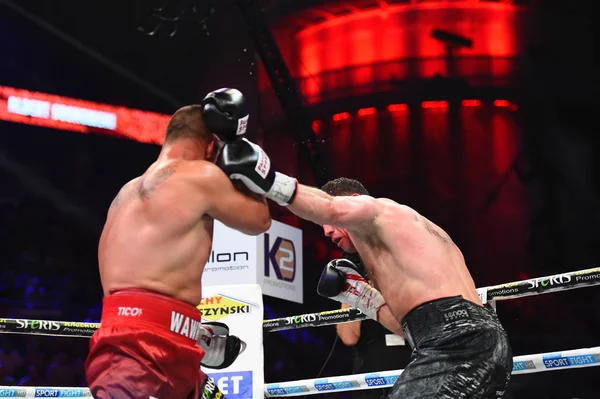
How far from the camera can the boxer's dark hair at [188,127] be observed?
7.46 feet

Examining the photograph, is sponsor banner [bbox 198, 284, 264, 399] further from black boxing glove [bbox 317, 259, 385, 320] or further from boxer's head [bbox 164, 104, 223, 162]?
boxer's head [bbox 164, 104, 223, 162]

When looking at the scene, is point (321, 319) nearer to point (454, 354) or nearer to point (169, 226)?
point (454, 354)

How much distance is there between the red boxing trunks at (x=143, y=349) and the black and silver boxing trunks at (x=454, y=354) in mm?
585

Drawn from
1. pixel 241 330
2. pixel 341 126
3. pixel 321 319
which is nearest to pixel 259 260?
pixel 241 330

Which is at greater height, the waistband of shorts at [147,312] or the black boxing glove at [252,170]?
the black boxing glove at [252,170]

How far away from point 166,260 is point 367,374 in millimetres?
1356

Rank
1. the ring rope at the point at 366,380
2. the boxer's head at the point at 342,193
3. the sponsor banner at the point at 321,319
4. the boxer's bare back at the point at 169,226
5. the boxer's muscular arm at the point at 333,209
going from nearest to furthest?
the boxer's bare back at the point at 169,226 → the boxer's muscular arm at the point at 333,209 → the boxer's head at the point at 342,193 → the ring rope at the point at 366,380 → the sponsor banner at the point at 321,319

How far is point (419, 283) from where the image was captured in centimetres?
221

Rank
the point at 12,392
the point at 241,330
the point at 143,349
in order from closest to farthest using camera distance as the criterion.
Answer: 1. the point at 143,349
2. the point at 12,392
3. the point at 241,330

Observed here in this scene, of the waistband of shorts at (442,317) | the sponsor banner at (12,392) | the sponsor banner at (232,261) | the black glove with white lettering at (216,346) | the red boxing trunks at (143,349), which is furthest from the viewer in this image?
the sponsor banner at (232,261)

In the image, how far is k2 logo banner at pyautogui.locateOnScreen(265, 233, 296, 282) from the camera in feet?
16.2

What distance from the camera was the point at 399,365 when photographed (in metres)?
3.40

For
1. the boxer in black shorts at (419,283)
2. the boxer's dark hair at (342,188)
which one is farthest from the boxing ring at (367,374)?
the boxer's dark hair at (342,188)

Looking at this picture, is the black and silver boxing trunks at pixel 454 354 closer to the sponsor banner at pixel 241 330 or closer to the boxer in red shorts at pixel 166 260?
the boxer in red shorts at pixel 166 260
